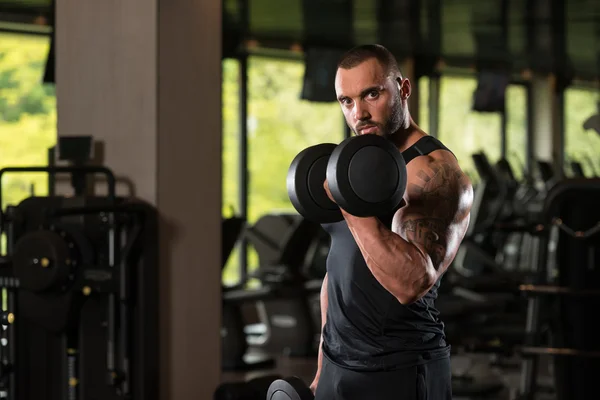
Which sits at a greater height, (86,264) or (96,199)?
(96,199)

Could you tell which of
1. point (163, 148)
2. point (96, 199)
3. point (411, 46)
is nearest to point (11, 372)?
point (96, 199)

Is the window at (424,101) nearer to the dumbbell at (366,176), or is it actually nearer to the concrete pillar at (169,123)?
the concrete pillar at (169,123)

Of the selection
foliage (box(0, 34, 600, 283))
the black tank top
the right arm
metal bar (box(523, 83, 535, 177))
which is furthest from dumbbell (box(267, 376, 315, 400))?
metal bar (box(523, 83, 535, 177))

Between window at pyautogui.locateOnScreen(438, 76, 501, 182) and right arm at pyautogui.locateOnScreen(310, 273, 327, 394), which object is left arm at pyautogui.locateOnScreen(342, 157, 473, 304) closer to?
right arm at pyautogui.locateOnScreen(310, 273, 327, 394)

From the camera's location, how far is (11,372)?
4.22m

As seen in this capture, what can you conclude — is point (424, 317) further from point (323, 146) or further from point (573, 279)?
point (573, 279)

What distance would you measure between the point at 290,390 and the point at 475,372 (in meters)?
4.11

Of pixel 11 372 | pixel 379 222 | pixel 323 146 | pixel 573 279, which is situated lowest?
pixel 11 372

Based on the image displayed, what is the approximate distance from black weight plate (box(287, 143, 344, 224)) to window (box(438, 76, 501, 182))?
10.5 meters

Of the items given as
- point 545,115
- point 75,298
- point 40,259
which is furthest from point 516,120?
point 40,259

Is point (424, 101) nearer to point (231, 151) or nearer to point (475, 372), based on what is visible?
point (231, 151)

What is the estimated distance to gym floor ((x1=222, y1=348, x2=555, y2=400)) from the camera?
600 centimetres

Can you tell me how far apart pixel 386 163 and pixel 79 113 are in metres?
3.21

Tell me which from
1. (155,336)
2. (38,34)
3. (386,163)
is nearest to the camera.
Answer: (386,163)
